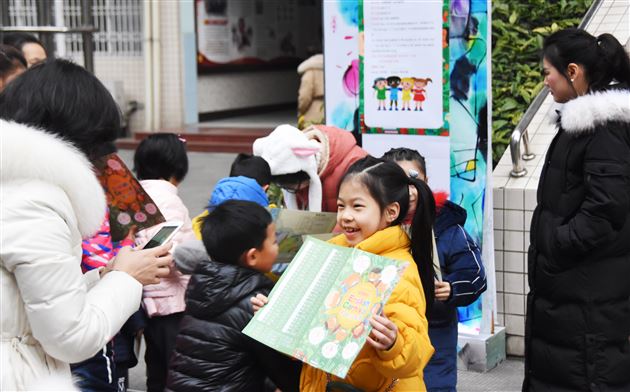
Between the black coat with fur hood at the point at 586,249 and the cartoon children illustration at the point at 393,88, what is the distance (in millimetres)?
1612

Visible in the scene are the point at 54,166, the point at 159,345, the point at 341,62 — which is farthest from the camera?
the point at 341,62

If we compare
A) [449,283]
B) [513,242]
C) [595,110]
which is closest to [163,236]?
[449,283]

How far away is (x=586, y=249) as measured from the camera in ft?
12.4

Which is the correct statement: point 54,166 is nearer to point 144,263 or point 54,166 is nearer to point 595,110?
point 144,263

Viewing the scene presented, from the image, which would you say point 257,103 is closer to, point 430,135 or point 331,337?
point 430,135

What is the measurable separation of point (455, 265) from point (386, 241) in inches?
34.2

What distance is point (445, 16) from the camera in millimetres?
5180

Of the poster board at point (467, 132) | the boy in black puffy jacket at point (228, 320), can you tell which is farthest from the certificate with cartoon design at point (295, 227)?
the poster board at point (467, 132)

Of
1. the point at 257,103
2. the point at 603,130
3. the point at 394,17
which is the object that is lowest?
the point at 257,103

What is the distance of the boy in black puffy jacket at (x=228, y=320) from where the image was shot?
10.1 feet

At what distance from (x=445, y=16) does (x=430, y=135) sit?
703 millimetres

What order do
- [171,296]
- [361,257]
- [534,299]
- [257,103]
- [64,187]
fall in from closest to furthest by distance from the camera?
[64,187], [361,257], [534,299], [171,296], [257,103]

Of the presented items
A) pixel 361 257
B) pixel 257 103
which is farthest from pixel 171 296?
pixel 257 103

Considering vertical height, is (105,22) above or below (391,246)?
above
